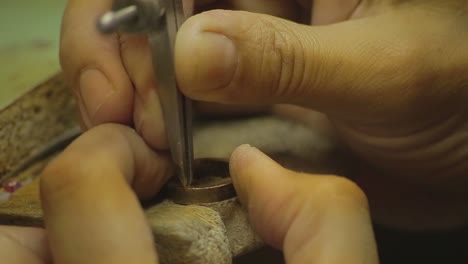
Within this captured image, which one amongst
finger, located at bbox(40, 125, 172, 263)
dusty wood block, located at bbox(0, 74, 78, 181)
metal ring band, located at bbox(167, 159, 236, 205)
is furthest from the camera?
dusty wood block, located at bbox(0, 74, 78, 181)

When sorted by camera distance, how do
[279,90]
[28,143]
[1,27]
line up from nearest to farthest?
[279,90], [28,143], [1,27]

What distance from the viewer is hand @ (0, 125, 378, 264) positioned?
0.44 meters

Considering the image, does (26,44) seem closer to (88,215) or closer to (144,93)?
(144,93)

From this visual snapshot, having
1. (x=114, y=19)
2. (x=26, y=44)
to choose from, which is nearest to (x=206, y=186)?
(x=114, y=19)

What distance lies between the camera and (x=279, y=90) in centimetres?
54

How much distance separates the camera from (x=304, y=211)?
49 cm

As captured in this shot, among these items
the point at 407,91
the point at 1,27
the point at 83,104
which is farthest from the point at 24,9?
the point at 407,91

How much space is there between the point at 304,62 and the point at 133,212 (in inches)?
7.4

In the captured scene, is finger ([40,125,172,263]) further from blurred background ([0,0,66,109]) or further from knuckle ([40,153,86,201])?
blurred background ([0,0,66,109])

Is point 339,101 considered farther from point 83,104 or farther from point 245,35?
point 83,104

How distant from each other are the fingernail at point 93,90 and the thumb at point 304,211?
0.17 metres

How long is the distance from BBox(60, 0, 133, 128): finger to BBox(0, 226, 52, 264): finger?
14cm

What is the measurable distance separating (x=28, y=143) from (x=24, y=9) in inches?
15.9

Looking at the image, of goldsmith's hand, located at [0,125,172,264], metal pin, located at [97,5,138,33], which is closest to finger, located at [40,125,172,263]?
goldsmith's hand, located at [0,125,172,264]
